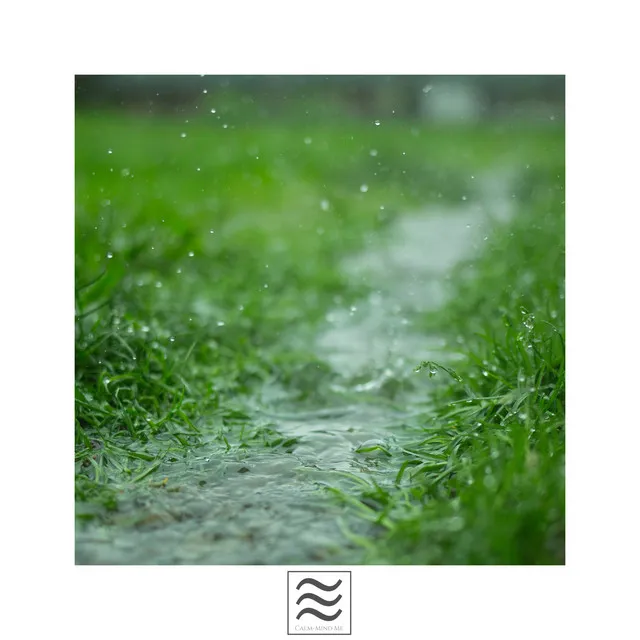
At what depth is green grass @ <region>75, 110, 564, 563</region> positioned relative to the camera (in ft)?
5.65

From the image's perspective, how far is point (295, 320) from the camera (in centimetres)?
345

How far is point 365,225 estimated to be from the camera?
4.98m
